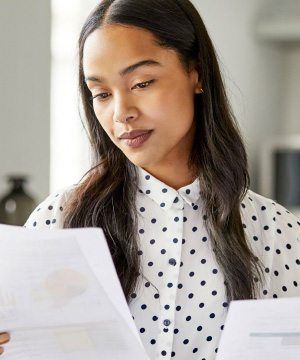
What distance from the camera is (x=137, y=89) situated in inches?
50.3

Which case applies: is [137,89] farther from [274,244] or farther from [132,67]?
[274,244]

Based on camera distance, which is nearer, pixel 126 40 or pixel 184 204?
pixel 126 40

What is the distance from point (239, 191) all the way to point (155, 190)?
5.9 inches

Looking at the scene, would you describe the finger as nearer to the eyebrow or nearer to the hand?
the hand

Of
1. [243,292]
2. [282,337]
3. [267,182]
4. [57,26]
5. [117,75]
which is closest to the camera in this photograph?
[282,337]

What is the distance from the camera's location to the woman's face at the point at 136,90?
1.27 m

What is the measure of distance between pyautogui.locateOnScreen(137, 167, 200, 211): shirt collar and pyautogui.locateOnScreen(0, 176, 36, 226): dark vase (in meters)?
1.31

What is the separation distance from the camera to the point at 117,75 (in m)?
1.27

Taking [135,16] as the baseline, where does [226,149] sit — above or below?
below

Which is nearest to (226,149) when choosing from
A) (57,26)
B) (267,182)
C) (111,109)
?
(111,109)

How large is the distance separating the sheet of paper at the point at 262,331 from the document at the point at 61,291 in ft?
0.45

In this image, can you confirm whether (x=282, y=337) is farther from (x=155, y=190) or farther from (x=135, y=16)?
(x=135, y=16)

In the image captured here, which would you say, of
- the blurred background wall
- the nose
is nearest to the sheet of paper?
the nose

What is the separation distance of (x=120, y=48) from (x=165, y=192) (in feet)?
0.93
